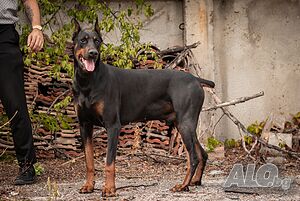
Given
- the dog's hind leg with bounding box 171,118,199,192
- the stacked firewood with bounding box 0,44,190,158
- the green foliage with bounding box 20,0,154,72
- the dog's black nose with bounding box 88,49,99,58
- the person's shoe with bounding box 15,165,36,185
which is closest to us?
the dog's black nose with bounding box 88,49,99,58

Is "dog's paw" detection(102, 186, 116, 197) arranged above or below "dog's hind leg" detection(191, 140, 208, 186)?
below

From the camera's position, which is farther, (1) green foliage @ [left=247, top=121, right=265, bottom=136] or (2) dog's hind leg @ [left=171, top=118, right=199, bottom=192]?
(1) green foliage @ [left=247, top=121, right=265, bottom=136]

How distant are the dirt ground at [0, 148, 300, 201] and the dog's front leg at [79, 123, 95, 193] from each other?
0.26 ft

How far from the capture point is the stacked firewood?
8.77m

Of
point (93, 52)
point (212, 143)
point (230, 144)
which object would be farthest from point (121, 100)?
point (230, 144)

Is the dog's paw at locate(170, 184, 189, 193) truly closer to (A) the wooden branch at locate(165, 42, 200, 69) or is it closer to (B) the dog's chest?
(B) the dog's chest

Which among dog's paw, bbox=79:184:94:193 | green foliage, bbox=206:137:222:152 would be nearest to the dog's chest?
dog's paw, bbox=79:184:94:193

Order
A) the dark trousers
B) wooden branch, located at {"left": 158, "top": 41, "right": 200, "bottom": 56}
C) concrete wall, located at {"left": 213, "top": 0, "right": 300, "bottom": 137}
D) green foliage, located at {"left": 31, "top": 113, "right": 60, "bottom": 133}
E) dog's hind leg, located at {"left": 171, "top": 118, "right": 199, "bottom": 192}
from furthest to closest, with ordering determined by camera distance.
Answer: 1. concrete wall, located at {"left": 213, "top": 0, "right": 300, "bottom": 137}
2. wooden branch, located at {"left": 158, "top": 41, "right": 200, "bottom": 56}
3. green foliage, located at {"left": 31, "top": 113, "right": 60, "bottom": 133}
4. the dark trousers
5. dog's hind leg, located at {"left": 171, "top": 118, "right": 199, "bottom": 192}

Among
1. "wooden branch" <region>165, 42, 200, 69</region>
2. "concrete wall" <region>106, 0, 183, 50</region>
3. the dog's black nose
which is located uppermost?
"concrete wall" <region>106, 0, 183, 50</region>

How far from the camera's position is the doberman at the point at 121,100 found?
241 inches

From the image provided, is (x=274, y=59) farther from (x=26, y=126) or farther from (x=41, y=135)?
(x=26, y=126)

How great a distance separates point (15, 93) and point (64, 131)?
2238 millimetres

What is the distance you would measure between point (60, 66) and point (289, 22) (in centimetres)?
321

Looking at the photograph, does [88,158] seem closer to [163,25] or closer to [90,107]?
[90,107]
